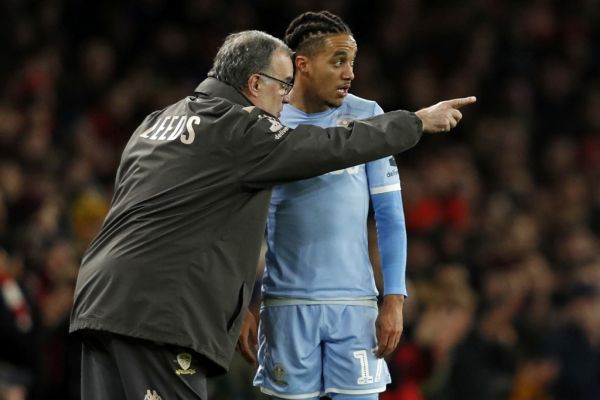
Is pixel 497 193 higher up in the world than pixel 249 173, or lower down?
lower down

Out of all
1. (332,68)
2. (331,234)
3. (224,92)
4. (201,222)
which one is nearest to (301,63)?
(332,68)

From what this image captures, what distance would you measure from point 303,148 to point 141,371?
0.89 metres

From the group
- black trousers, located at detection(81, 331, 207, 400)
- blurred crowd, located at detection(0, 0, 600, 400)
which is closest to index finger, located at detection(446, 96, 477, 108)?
black trousers, located at detection(81, 331, 207, 400)

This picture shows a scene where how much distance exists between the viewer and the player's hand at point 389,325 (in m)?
4.44

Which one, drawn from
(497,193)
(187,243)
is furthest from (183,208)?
(497,193)

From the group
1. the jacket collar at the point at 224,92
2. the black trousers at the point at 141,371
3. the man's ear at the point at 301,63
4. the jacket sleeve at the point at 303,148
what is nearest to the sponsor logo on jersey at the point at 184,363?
the black trousers at the point at 141,371

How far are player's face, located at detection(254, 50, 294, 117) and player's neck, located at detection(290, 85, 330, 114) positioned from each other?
0.72 feet

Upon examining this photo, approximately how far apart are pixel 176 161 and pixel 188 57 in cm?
728

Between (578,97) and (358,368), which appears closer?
(358,368)

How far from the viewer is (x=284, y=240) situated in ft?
14.7

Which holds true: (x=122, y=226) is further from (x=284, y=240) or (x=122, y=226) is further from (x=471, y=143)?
(x=471, y=143)

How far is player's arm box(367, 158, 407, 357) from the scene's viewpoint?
175 inches

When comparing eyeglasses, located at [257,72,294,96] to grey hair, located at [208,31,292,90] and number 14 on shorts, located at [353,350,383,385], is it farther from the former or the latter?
number 14 on shorts, located at [353,350,383,385]

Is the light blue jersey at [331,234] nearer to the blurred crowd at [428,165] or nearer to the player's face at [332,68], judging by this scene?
the player's face at [332,68]
